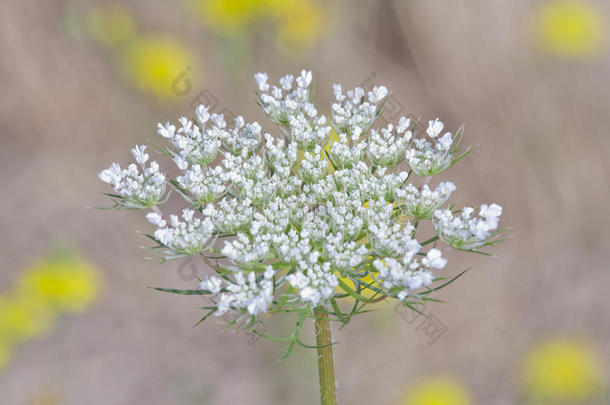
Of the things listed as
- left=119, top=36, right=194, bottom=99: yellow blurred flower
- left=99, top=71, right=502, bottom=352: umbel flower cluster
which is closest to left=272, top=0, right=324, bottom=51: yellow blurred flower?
left=119, top=36, right=194, bottom=99: yellow blurred flower

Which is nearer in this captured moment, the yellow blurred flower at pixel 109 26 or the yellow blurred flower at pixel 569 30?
the yellow blurred flower at pixel 109 26

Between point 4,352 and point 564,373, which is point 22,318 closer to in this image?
point 4,352

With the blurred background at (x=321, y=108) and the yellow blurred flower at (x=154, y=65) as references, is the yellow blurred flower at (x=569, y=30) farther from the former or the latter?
the yellow blurred flower at (x=154, y=65)

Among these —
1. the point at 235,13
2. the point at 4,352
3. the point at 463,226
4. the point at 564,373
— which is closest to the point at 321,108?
the point at 235,13

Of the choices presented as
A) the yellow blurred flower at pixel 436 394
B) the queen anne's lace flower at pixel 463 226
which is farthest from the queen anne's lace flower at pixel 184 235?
the yellow blurred flower at pixel 436 394

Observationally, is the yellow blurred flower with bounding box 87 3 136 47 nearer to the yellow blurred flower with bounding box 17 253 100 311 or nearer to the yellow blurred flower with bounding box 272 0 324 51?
the yellow blurred flower with bounding box 272 0 324 51
